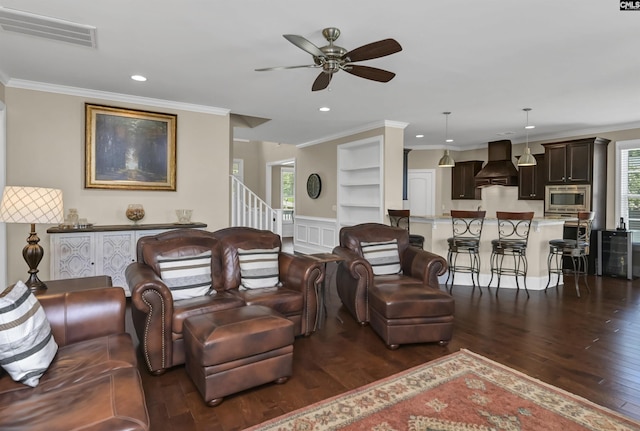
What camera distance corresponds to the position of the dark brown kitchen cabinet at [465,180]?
Answer: 8.60m

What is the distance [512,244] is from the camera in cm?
496

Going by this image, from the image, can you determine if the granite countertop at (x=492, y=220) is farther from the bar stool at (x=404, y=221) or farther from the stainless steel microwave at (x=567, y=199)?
the stainless steel microwave at (x=567, y=199)

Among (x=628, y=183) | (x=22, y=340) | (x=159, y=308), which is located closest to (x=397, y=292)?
(x=159, y=308)

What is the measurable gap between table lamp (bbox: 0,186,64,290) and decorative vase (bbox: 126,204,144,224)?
2131mm

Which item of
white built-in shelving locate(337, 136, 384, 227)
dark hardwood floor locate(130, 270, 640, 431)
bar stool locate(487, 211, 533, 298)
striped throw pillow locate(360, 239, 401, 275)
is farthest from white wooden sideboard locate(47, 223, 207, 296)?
bar stool locate(487, 211, 533, 298)

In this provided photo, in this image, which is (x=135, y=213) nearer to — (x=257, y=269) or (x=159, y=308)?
(x=257, y=269)

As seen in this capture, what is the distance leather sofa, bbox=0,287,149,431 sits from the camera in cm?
135

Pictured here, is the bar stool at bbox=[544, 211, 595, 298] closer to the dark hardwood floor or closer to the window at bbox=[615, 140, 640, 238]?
the dark hardwood floor

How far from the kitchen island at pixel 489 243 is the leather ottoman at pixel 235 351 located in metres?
3.74

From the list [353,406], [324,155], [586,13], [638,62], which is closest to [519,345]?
[353,406]

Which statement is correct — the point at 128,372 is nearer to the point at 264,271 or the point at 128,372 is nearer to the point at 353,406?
the point at 353,406

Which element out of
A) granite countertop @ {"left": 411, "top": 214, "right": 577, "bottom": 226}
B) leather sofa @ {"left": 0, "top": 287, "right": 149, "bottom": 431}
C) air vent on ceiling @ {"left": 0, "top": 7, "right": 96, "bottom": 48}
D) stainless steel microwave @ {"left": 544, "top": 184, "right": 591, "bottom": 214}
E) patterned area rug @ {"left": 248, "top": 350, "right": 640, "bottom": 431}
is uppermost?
air vent on ceiling @ {"left": 0, "top": 7, "right": 96, "bottom": 48}

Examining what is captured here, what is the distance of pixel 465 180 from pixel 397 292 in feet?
21.1

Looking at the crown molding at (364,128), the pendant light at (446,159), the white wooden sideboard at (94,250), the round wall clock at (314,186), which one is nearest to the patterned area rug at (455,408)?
the white wooden sideboard at (94,250)
